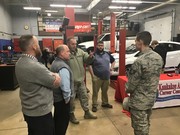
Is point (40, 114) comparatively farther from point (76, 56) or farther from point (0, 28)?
point (0, 28)

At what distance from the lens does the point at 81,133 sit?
3.33 meters

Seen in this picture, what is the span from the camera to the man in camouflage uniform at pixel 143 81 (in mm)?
2102

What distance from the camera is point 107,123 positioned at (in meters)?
3.73

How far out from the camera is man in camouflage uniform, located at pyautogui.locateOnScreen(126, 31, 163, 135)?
2.10 m

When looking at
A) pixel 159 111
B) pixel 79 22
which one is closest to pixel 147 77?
pixel 159 111

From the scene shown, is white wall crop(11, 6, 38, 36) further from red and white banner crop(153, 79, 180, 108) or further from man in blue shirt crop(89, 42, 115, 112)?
red and white banner crop(153, 79, 180, 108)

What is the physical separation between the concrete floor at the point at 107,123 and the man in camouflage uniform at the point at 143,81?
1.16 metres

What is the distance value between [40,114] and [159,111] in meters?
3.29

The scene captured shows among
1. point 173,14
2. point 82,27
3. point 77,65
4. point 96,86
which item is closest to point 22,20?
point 82,27

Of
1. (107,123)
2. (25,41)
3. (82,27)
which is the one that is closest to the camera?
(25,41)

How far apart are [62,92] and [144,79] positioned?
100cm

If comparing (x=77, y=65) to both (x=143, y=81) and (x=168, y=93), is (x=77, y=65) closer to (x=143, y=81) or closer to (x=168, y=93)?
(x=143, y=81)

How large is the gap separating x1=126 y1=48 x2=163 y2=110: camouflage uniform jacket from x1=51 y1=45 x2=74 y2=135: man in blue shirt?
0.75m

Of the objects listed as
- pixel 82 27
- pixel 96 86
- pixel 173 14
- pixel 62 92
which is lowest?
pixel 96 86
